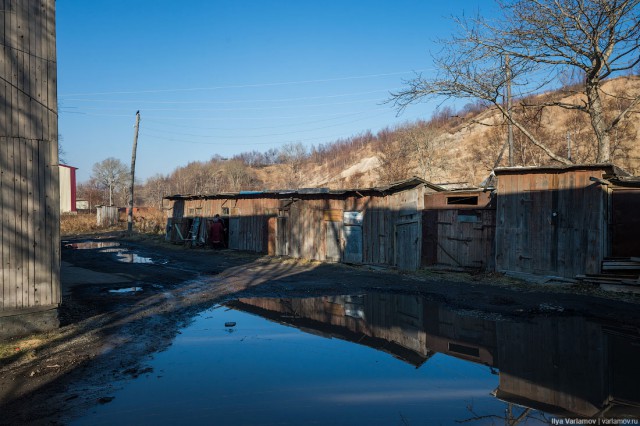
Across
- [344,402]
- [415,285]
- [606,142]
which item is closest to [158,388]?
[344,402]

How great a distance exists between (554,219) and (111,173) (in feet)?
313

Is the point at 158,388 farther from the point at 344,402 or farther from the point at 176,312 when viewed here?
the point at 176,312

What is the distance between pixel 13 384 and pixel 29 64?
5182mm

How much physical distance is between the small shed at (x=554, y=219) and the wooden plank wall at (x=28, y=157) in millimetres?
12625

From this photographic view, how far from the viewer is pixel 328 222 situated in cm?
1948

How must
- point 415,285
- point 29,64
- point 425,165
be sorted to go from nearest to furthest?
point 29,64, point 415,285, point 425,165

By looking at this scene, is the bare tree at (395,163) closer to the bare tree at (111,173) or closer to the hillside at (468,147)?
the hillside at (468,147)

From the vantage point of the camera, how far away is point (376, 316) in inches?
335

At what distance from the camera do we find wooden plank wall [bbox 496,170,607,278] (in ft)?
39.0

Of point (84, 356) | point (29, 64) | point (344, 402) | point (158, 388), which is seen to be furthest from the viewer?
point (29, 64)

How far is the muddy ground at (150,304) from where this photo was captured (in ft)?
15.7

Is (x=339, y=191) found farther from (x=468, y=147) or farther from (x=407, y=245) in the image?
(x=468, y=147)

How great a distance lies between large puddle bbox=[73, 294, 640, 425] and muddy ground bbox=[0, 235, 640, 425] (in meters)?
0.46

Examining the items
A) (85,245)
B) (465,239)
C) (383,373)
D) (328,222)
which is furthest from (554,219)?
(85,245)
